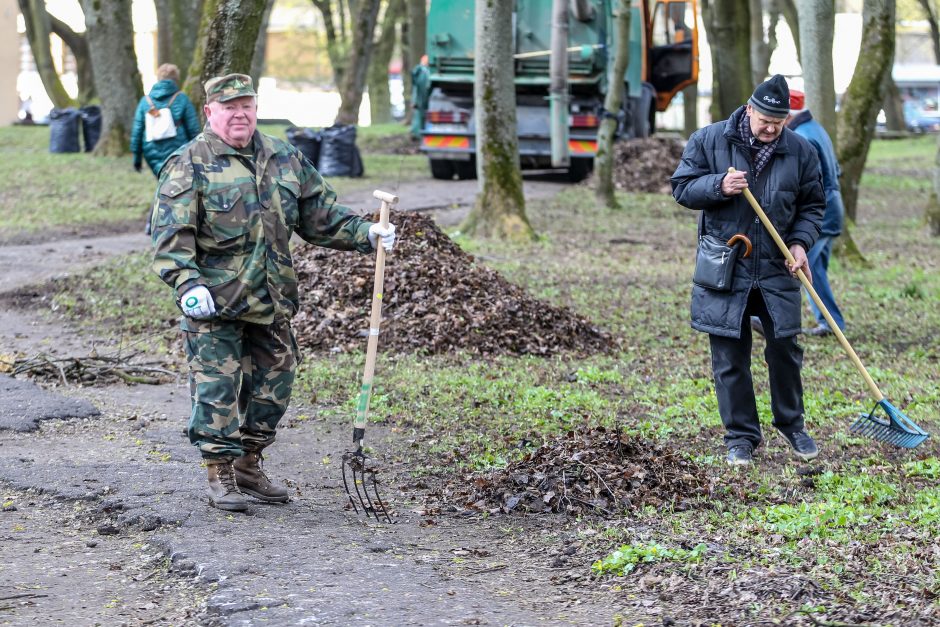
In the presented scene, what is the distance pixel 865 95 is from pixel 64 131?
1589 cm

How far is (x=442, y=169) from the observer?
2366cm

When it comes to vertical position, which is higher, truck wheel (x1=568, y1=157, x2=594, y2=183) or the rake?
the rake

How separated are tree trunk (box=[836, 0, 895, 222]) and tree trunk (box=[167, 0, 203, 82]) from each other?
1216 centimetres

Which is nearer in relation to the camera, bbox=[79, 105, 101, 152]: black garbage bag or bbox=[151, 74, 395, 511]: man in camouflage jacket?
bbox=[151, 74, 395, 511]: man in camouflage jacket

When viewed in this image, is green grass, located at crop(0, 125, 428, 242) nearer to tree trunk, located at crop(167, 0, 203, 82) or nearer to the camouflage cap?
tree trunk, located at crop(167, 0, 203, 82)

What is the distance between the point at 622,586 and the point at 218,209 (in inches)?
95.7

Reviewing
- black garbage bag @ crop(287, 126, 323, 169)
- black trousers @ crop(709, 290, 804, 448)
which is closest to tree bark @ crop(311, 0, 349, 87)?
black garbage bag @ crop(287, 126, 323, 169)

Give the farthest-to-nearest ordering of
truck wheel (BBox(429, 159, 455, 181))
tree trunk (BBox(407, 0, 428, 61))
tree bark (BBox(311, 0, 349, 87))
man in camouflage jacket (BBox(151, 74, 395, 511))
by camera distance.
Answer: tree bark (BBox(311, 0, 349, 87)) → tree trunk (BBox(407, 0, 428, 61)) → truck wheel (BBox(429, 159, 455, 181)) → man in camouflage jacket (BBox(151, 74, 395, 511))

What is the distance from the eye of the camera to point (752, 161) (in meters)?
6.62

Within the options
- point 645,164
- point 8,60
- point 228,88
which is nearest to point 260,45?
point 645,164

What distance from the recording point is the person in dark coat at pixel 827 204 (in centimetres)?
943

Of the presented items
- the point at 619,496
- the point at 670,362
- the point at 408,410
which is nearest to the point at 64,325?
the point at 408,410

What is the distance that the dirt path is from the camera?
461cm

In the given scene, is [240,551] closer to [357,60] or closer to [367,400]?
[367,400]
